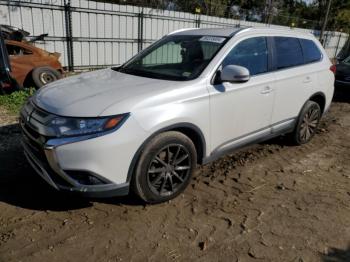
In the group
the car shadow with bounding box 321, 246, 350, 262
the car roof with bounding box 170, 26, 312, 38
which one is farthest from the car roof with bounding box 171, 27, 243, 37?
the car shadow with bounding box 321, 246, 350, 262

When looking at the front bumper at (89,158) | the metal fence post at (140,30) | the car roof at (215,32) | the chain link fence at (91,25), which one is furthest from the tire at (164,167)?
the metal fence post at (140,30)

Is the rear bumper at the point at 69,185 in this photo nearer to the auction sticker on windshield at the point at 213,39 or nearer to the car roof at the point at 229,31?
the auction sticker on windshield at the point at 213,39

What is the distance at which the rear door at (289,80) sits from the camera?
14.3ft

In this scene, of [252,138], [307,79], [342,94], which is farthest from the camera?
[342,94]

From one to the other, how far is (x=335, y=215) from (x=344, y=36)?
24.6m

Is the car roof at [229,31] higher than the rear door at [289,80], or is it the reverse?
the car roof at [229,31]

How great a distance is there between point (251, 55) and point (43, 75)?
5528 mm

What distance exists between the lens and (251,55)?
4.03m

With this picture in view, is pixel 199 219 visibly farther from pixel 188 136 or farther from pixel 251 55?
pixel 251 55

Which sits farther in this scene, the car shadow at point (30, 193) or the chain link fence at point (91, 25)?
the chain link fence at point (91, 25)

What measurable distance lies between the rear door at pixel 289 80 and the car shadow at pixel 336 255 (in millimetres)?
1932

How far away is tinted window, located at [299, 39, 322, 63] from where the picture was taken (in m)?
4.98

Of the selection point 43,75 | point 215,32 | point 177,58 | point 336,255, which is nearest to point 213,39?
point 215,32

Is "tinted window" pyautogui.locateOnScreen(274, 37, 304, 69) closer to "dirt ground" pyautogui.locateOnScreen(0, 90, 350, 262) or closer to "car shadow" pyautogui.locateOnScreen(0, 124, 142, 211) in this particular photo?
"dirt ground" pyautogui.locateOnScreen(0, 90, 350, 262)
